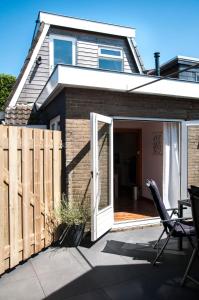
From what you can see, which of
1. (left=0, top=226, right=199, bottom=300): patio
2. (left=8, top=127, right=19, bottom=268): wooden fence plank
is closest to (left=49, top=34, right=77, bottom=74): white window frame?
(left=8, top=127, right=19, bottom=268): wooden fence plank

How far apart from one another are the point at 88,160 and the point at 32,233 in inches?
70.4

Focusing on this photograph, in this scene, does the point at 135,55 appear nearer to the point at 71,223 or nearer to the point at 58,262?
the point at 71,223

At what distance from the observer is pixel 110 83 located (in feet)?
17.6

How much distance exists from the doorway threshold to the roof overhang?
2.77 metres

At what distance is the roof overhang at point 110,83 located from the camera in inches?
197

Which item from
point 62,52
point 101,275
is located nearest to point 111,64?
point 62,52

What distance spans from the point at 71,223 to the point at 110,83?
2772 mm

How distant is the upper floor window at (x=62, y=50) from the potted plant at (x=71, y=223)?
20.5 ft

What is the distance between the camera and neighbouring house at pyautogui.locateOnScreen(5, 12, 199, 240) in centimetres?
518

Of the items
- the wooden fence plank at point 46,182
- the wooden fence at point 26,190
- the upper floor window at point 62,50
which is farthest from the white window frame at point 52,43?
the wooden fence plank at point 46,182

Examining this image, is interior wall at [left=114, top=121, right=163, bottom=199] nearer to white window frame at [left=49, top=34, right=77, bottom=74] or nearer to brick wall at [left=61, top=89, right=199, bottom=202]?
brick wall at [left=61, top=89, right=199, bottom=202]

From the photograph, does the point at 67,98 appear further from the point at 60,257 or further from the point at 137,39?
the point at 137,39

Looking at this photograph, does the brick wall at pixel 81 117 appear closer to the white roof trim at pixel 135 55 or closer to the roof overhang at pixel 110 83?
the roof overhang at pixel 110 83

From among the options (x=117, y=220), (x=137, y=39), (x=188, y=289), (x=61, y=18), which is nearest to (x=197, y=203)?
(x=188, y=289)
